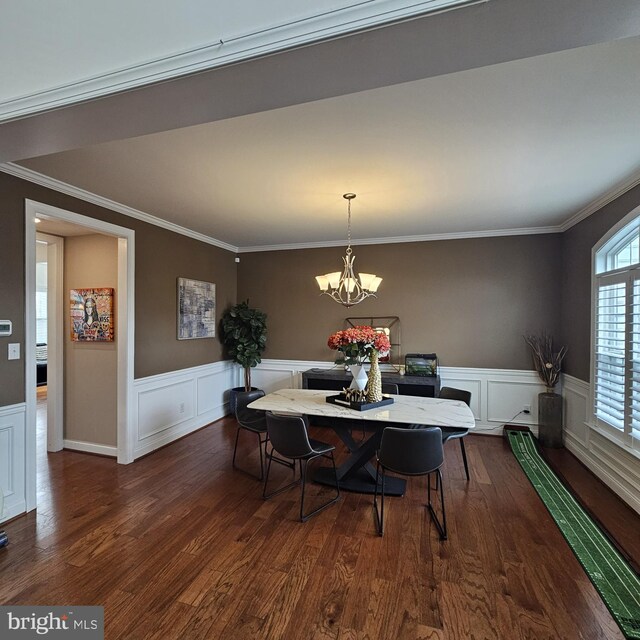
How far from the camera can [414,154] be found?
7.70 ft

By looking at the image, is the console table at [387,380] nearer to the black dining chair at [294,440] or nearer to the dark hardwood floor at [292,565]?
the dark hardwood floor at [292,565]

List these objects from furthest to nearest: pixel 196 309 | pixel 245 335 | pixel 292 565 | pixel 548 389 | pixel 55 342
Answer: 1. pixel 245 335
2. pixel 196 309
3. pixel 548 389
4. pixel 55 342
5. pixel 292 565

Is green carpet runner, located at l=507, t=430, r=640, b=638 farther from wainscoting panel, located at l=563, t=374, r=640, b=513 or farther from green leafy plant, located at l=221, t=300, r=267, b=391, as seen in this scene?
green leafy plant, located at l=221, t=300, r=267, b=391

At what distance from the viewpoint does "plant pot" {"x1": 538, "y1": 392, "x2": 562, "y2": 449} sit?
400 cm

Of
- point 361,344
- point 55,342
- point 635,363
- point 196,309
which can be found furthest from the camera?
point 196,309

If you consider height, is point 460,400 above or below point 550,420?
above

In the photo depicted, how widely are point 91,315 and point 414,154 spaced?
3.74 m

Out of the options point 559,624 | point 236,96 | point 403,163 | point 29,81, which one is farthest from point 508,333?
point 29,81

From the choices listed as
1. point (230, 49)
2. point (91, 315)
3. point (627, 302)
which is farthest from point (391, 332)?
point (230, 49)

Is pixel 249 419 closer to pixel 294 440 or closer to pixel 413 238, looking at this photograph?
pixel 294 440

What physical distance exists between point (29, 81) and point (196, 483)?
3036 mm

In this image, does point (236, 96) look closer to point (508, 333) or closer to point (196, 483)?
point (196, 483)

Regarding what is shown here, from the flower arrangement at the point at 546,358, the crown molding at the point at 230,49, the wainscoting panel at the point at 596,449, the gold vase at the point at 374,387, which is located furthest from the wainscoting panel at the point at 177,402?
the wainscoting panel at the point at 596,449

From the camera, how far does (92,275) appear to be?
152 inches
